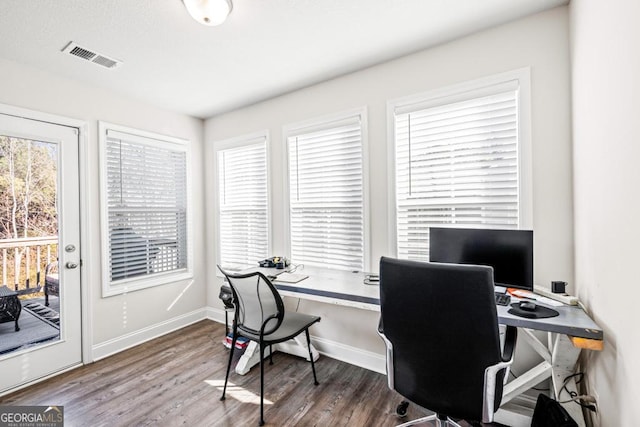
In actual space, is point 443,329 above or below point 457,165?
below

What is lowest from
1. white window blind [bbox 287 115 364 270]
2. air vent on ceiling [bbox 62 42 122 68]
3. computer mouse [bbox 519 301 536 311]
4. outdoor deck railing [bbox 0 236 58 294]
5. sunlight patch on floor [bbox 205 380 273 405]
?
sunlight patch on floor [bbox 205 380 273 405]

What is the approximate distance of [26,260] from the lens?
2.35 meters

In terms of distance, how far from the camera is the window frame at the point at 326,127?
2525 mm

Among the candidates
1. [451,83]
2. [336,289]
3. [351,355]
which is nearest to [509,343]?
[336,289]

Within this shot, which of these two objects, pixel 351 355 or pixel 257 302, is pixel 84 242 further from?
pixel 351 355

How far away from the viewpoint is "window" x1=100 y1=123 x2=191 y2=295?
291cm

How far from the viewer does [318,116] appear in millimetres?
2803

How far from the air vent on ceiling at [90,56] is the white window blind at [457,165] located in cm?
236

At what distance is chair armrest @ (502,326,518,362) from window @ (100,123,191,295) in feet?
10.9

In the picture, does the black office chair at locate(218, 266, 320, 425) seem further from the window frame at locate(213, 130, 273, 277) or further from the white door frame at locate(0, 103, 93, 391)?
the white door frame at locate(0, 103, 93, 391)

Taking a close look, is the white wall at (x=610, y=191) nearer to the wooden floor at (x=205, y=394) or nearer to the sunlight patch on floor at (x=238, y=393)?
the wooden floor at (x=205, y=394)

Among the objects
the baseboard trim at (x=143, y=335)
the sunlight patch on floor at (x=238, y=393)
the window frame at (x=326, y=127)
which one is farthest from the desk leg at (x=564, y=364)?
the baseboard trim at (x=143, y=335)

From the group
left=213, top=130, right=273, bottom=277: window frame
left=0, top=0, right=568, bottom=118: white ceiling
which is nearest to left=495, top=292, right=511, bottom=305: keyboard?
left=0, top=0, right=568, bottom=118: white ceiling

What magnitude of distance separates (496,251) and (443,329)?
30.7 inches
